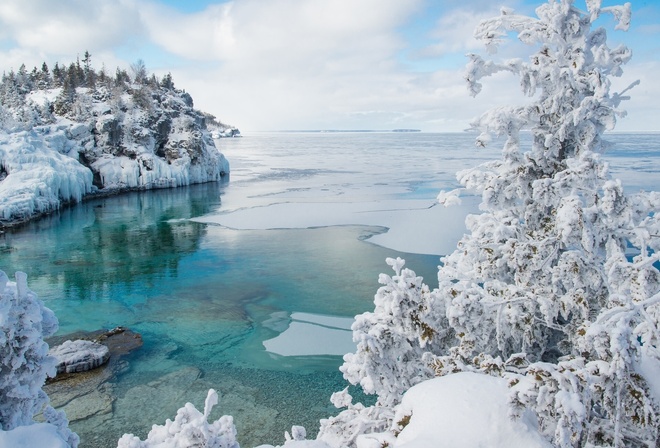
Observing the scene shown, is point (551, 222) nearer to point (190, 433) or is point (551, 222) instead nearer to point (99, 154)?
point (190, 433)

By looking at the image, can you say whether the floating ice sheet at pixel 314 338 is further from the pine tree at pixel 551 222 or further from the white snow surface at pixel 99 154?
the white snow surface at pixel 99 154

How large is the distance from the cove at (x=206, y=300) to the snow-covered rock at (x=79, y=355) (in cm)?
73

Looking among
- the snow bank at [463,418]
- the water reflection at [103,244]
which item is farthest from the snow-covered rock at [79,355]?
the snow bank at [463,418]

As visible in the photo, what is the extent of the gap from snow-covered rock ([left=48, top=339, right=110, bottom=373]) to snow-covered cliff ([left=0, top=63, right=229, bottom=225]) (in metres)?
Answer: 21.7

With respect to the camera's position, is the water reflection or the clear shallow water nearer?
the clear shallow water

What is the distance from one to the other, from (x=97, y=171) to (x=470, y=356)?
149ft

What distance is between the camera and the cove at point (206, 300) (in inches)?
411

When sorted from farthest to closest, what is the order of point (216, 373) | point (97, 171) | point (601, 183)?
point (97, 171)
point (216, 373)
point (601, 183)

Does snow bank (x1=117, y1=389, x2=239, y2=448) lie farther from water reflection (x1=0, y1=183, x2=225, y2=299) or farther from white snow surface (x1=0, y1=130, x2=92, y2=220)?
white snow surface (x1=0, y1=130, x2=92, y2=220)

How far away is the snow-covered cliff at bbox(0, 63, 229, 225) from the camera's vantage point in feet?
111

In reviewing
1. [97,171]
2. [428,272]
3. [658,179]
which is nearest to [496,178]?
[428,272]

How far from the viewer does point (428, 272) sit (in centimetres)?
1777

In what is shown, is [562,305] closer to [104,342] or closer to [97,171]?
[104,342]

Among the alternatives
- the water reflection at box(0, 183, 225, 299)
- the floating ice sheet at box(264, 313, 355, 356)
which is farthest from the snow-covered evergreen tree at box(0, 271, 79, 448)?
the water reflection at box(0, 183, 225, 299)
